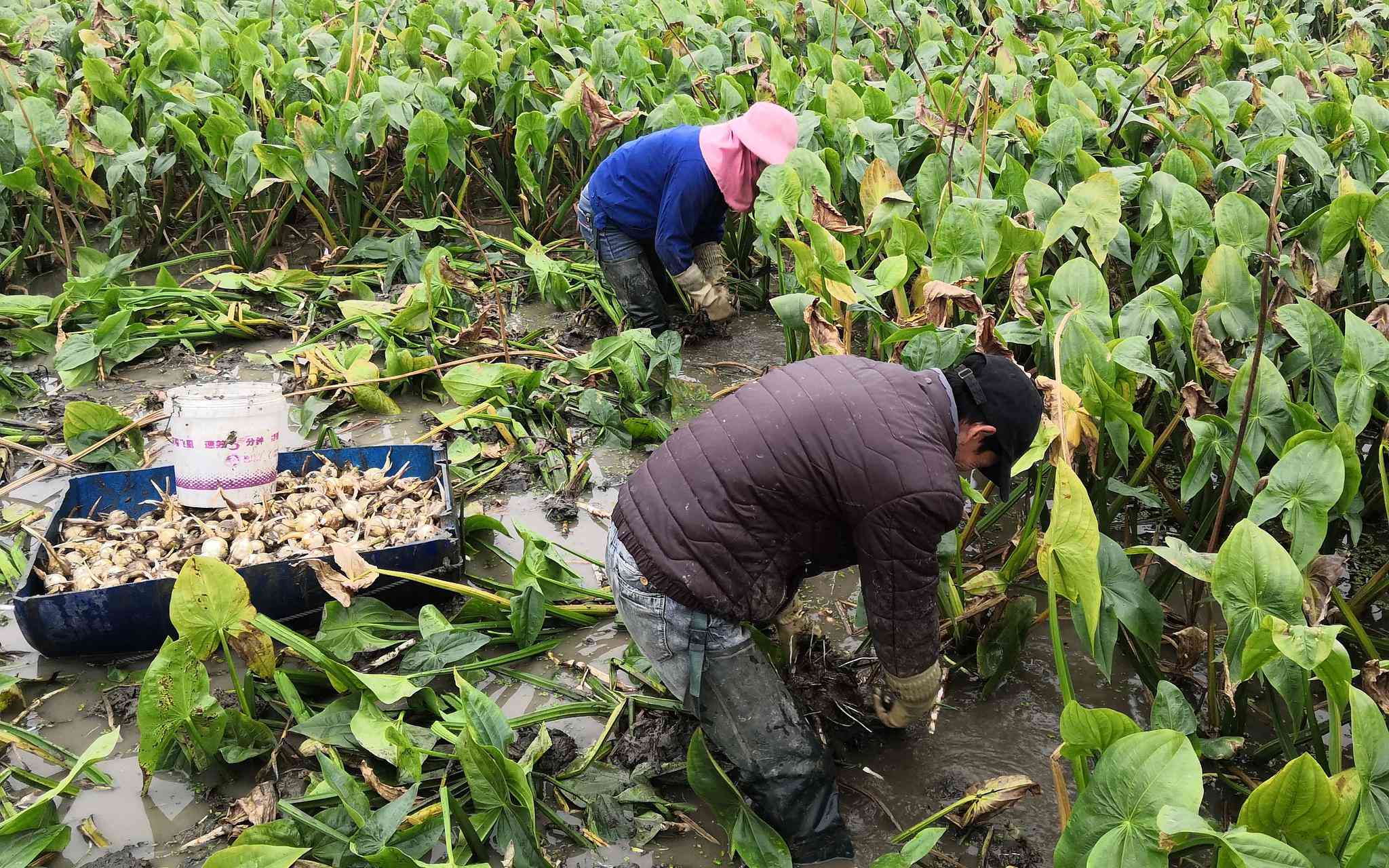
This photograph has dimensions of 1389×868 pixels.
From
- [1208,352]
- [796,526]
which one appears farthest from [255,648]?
[1208,352]

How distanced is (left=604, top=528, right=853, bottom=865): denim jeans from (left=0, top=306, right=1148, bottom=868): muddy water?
0.12 metres

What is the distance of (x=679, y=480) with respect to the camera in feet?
7.82

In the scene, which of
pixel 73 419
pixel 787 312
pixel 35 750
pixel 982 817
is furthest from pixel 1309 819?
pixel 73 419

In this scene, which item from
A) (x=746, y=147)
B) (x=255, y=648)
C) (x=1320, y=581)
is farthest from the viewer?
(x=746, y=147)

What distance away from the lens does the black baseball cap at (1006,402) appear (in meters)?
2.29

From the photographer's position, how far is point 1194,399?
2.61m

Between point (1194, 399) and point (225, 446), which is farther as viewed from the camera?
point (225, 446)

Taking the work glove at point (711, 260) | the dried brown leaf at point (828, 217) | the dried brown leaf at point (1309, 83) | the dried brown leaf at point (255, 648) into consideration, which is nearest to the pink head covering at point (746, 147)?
the dried brown leaf at point (828, 217)

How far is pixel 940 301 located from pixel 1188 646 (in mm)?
1077

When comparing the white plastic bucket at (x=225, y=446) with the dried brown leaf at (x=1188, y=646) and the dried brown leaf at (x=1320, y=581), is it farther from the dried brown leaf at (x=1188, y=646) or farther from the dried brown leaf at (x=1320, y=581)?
the dried brown leaf at (x=1320, y=581)

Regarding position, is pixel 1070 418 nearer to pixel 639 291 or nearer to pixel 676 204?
pixel 676 204

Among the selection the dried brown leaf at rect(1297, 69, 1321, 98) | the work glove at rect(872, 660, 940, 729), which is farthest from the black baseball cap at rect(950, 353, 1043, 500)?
the dried brown leaf at rect(1297, 69, 1321, 98)

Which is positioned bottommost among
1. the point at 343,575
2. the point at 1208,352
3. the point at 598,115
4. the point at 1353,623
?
the point at 343,575

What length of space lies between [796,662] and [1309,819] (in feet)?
4.67
